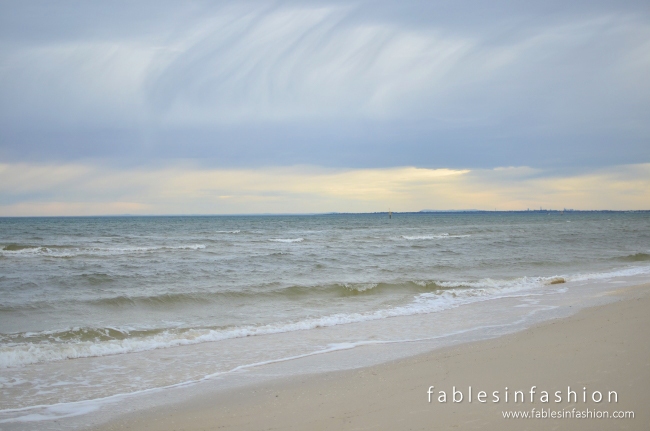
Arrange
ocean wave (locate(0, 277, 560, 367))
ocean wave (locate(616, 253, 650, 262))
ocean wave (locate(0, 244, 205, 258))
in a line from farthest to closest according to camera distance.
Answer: ocean wave (locate(0, 244, 205, 258)), ocean wave (locate(616, 253, 650, 262)), ocean wave (locate(0, 277, 560, 367))

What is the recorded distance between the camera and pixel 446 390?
19.9 ft

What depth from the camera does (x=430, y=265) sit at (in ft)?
77.5

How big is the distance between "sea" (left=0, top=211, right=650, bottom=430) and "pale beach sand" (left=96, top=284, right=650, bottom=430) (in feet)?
2.24

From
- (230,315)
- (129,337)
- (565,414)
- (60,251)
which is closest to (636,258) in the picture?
(230,315)

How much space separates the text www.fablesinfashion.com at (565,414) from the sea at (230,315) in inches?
131

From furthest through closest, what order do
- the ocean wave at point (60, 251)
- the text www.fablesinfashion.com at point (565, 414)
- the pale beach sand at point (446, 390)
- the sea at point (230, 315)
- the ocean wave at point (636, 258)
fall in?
the ocean wave at point (60, 251) → the ocean wave at point (636, 258) → the sea at point (230, 315) → the pale beach sand at point (446, 390) → the text www.fablesinfashion.com at point (565, 414)

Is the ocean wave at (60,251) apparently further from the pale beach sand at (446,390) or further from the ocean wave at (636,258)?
the ocean wave at (636,258)

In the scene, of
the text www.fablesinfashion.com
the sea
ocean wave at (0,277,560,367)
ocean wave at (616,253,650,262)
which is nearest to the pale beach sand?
the text www.fablesinfashion.com

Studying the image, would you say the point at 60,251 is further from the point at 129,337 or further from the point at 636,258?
the point at 636,258

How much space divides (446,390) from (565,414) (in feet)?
4.81

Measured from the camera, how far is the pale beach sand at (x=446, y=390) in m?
5.05

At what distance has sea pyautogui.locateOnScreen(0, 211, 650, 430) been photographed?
24.1 ft

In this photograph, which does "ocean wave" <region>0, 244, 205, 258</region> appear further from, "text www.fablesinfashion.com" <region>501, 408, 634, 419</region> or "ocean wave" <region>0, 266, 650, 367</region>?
"text www.fablesinfashion.com" <region>501, 408, 634, 419</region>

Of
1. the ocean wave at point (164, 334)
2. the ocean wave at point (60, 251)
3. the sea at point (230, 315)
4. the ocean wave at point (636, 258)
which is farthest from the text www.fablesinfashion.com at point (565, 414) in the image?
the ocean wave at point (60, 251)
